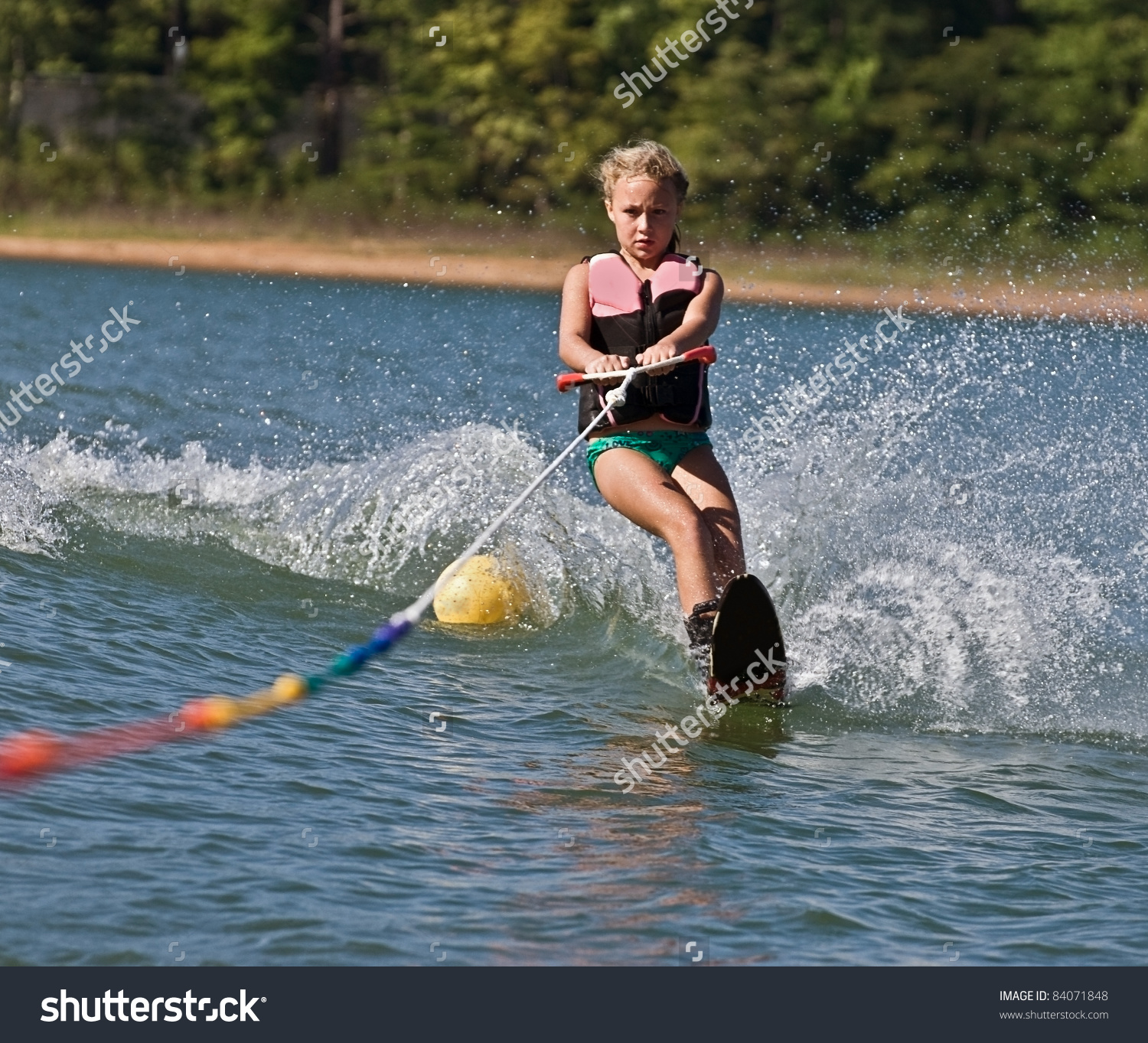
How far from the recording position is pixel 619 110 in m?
36.0

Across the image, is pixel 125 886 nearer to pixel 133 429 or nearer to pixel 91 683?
pixel 91 683

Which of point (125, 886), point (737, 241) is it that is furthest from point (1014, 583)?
point (737, 241)

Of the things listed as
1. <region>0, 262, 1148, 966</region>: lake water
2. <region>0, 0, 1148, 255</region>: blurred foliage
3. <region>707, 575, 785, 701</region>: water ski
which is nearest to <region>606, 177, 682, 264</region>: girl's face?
<region>707, 575, 785, 701</region>: water ski

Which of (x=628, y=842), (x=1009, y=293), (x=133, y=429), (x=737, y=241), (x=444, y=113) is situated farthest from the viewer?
(x=444, y=113)

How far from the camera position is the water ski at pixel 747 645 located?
4898mm

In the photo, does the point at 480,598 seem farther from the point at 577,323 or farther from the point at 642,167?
the point at 642,167

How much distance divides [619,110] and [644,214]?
31.7 m

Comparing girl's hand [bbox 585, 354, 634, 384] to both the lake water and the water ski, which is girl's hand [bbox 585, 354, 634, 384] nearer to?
the water ski

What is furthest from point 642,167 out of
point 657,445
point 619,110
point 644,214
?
point 619,110

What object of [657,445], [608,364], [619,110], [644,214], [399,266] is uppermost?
[619,110]

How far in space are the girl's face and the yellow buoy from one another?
1.56 meters

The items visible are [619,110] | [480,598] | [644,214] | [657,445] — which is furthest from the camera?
[619,110]

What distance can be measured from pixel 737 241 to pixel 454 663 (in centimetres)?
2464

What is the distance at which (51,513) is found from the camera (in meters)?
7.21
